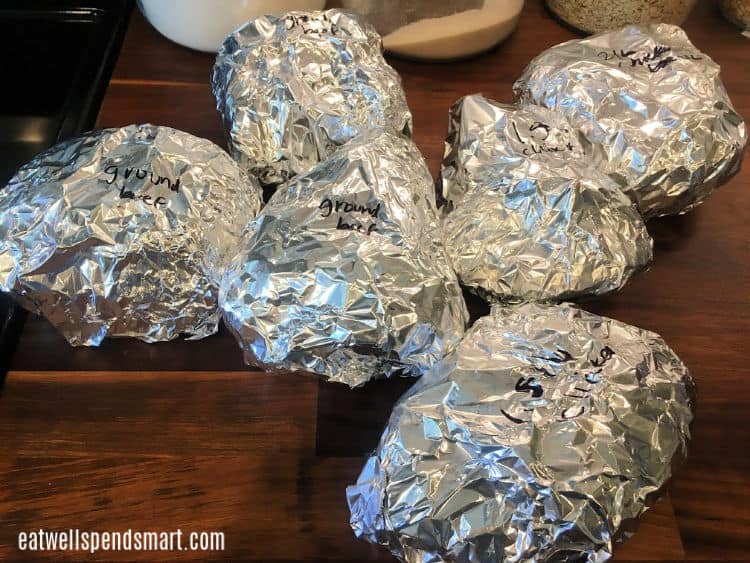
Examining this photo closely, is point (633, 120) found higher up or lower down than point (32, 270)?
higher up

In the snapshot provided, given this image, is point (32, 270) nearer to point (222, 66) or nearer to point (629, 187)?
point (222, 66)

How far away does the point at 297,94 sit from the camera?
832 mm

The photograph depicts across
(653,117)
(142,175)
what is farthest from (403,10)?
(142,175)

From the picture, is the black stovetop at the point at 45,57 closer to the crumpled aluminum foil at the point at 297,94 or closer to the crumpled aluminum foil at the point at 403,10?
the crumpled aluminum foil at the point at 297,94

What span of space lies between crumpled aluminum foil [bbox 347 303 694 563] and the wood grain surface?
11 cm

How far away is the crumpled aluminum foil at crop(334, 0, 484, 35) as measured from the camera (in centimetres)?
102

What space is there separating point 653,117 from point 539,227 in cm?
25

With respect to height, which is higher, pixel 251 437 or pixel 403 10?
pixel 403 10

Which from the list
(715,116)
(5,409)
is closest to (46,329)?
(5,409)

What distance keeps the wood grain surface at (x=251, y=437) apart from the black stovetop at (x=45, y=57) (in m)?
0.46

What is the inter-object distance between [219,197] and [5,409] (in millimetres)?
345

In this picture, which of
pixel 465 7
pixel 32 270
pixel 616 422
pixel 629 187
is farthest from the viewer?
pixel 465 7

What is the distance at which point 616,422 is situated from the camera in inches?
22.8

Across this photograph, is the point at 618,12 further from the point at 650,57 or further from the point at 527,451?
the point at 527,451
